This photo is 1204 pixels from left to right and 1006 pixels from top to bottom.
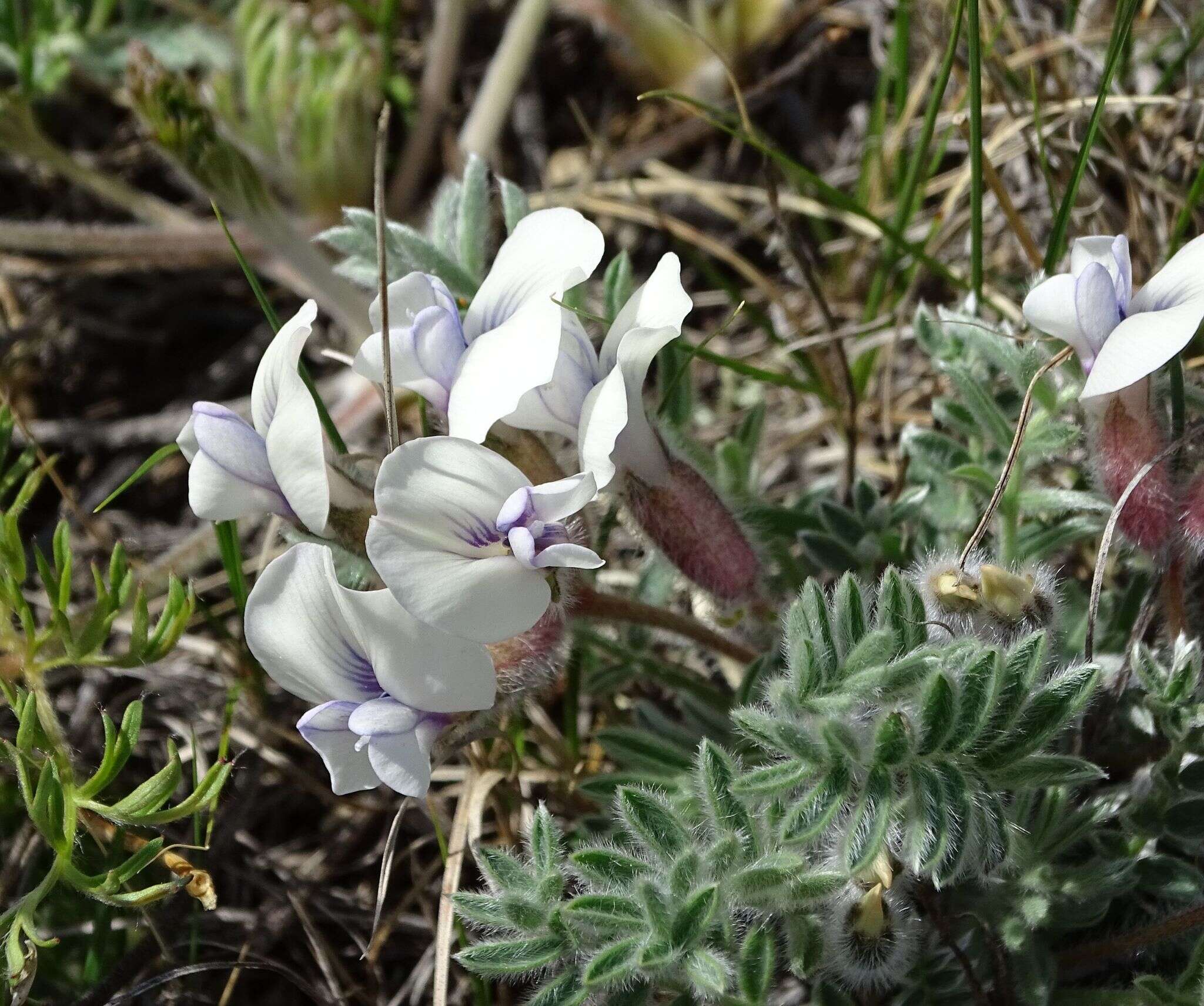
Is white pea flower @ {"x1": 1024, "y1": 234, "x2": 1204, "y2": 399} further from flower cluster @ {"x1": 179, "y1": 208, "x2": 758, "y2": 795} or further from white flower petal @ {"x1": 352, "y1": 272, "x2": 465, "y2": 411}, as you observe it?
white flower petal @ {"x1": 352, "y1": 272, "x2": 465, "y2": 411}

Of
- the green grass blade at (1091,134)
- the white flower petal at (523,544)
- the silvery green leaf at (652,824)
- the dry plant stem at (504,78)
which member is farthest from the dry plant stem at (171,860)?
the dry plant stem at (504,78)

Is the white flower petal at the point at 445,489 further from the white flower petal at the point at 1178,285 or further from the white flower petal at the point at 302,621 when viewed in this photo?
the white flower petal at the point at 1178,285

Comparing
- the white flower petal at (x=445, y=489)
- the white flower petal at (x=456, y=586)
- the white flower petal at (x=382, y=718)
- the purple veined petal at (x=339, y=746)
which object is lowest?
the purple veined petal at (x=339, y=746)

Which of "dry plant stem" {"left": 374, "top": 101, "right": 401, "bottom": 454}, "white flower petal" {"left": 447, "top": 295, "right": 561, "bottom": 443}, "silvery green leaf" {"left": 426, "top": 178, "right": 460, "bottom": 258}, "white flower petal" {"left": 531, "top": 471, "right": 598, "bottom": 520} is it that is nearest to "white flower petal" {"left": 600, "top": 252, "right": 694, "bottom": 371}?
"white flower petal" {"left": 447, "top": 295, "right": 561, "bottom": 443}

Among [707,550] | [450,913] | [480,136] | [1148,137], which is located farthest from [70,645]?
[1148,137]

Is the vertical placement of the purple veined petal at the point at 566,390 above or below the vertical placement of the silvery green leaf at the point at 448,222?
above

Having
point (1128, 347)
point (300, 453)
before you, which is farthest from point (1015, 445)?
point (300, 453)

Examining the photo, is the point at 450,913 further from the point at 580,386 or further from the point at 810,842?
the point at 580,386
